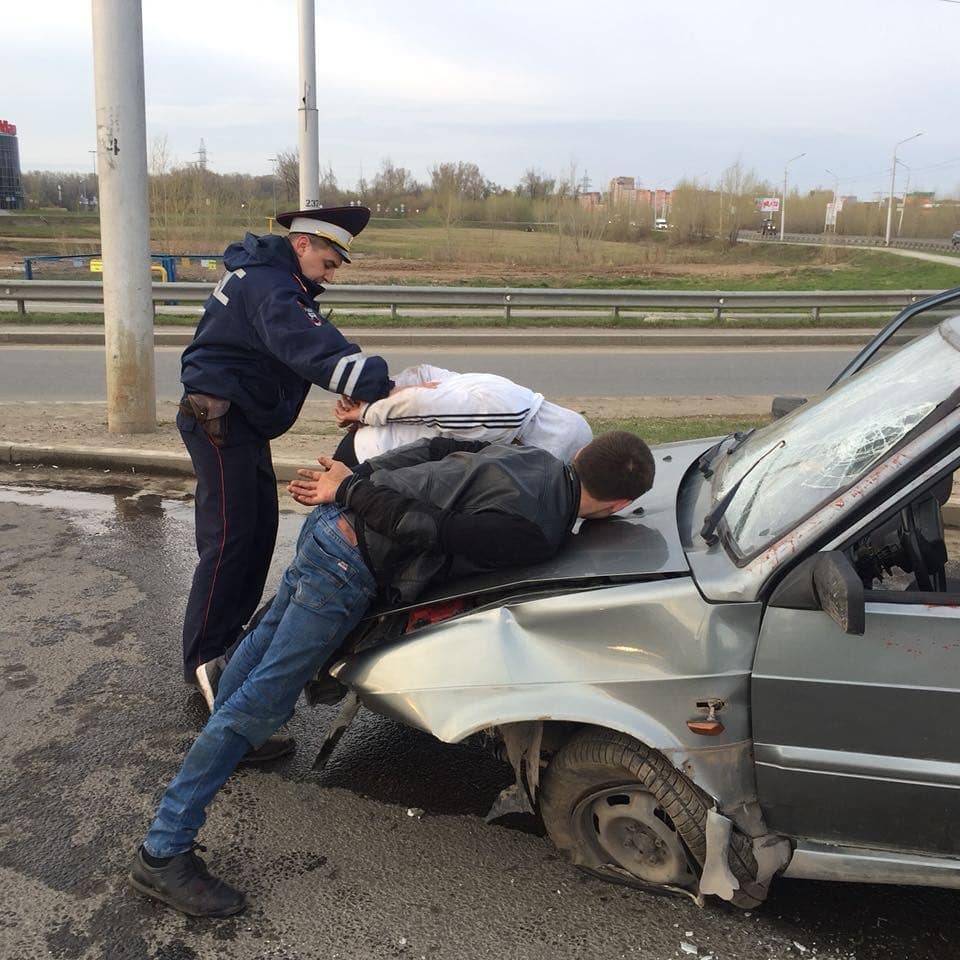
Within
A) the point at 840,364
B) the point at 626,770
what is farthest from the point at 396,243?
the point at 626,770

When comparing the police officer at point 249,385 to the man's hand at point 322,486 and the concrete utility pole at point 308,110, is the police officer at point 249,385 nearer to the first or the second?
the man's hand at point 322,486

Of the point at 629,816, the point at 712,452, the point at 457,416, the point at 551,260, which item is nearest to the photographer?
the point at 629,816

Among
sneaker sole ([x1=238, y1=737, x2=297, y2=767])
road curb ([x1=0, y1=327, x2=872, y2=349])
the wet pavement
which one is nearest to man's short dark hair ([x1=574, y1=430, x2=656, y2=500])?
the wet pavement

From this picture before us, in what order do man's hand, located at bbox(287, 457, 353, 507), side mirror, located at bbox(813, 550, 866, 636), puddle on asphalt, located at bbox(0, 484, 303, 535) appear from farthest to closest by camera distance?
1. puddle on asphalt, located at bbox(0, 484, 303, 535)
2. man's hand, located at bbox(287, 457, 353, 507)
3. side mirror, located at bbox(813, 550, 866, 636)

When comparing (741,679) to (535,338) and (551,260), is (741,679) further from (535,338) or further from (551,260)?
(551,260)

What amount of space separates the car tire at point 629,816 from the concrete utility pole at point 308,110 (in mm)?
11444

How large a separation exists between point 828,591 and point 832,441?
70 centimetres

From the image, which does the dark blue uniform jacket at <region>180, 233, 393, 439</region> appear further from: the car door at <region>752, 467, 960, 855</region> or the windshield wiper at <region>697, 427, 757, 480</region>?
the car door at <region>752, 467, 960, 855</region>

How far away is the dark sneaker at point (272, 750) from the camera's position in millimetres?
Result: 3518

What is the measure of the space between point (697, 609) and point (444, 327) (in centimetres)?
1615

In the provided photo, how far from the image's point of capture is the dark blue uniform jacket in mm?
3408

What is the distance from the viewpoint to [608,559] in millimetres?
2793

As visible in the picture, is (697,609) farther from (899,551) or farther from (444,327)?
(444,327)

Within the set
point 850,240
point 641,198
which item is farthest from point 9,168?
point 850,240
